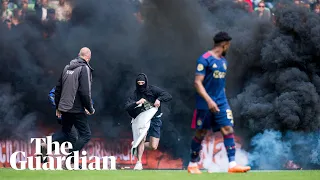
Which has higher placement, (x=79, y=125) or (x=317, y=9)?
(x=317, y=9)

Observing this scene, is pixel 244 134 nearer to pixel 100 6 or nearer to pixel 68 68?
pixel 100 6

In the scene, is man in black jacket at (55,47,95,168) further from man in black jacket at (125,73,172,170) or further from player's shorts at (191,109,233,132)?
man in black jacket at (125,73,172,170)

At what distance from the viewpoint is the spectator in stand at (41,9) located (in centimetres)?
2630

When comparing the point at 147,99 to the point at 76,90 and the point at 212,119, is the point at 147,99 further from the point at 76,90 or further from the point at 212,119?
the point at 212,119

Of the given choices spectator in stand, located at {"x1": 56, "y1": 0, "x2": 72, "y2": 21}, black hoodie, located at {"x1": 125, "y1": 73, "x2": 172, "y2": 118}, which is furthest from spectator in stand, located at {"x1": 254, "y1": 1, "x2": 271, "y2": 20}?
black hoodie, located at {"x1": 125, "y1": 73, "x2": 172, "y2": 118}

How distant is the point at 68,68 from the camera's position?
44.0 ft

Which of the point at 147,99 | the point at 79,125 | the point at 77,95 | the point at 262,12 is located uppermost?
the point at 262,12

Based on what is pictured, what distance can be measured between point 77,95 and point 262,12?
1430 cm

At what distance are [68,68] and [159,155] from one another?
36.5ft

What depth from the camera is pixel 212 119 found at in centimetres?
1133

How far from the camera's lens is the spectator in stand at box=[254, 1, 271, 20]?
2614 centimetres

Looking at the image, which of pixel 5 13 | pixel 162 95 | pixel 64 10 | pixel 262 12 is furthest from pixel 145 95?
pixel 5 13

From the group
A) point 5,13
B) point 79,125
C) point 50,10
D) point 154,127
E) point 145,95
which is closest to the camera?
point 79,125

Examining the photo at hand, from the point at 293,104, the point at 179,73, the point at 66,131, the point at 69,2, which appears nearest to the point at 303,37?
the point at 293,104
